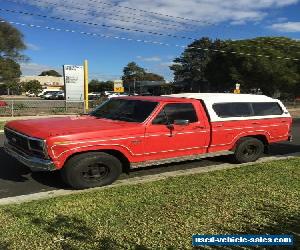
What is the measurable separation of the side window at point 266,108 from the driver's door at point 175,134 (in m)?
1.68

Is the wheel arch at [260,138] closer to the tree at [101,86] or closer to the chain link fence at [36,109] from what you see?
the chain link fence at [36,109]

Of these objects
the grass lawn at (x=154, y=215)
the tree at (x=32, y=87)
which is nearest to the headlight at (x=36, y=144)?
the grass lawn at (x=154, y=215)

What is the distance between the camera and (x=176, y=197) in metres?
6.63

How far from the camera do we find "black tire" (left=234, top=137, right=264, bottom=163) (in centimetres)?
970

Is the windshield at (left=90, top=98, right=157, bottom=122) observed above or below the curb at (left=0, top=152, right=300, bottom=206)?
above

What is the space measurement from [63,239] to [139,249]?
0.87m

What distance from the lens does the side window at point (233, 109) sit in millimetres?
9379

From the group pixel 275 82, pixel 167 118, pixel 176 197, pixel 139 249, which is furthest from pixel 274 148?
pixel 275 82

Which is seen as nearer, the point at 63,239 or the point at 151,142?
the point at 63,239

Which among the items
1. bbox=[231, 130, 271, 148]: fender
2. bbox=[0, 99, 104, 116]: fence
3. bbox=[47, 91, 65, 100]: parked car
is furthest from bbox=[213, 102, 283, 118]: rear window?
bbox=[47, 91, 65, 100]: parked car

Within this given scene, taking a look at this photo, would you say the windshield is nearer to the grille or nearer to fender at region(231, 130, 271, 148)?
the grille

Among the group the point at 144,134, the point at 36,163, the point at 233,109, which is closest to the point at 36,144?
the point at 36,163

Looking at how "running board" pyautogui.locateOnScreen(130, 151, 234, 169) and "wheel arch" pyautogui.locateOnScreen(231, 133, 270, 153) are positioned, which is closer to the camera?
"running board" pyautogui.locateOnScreen(130, 151, 234, 169)

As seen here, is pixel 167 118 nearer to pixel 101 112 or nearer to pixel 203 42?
pixel 101 112
